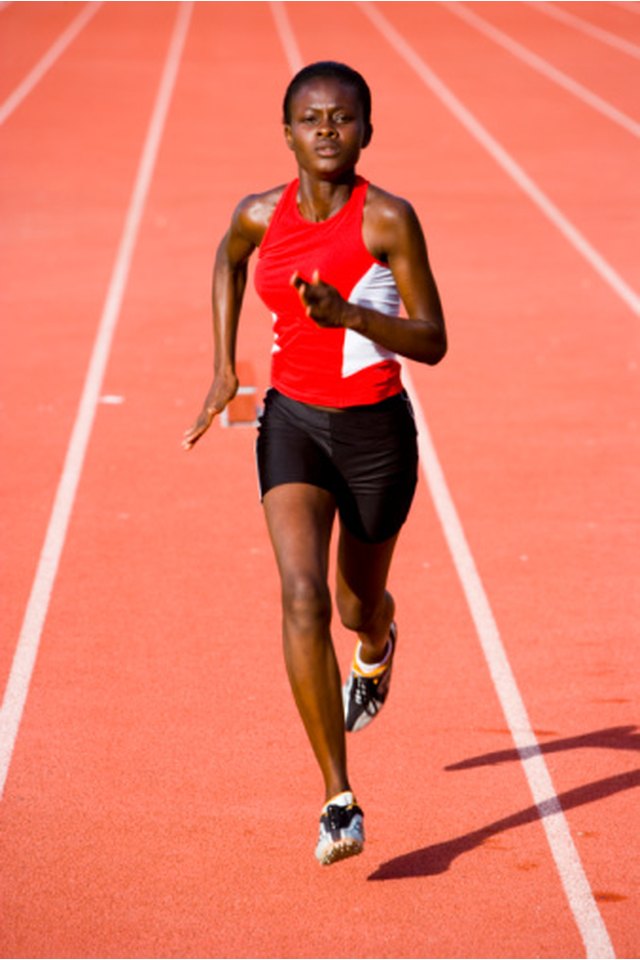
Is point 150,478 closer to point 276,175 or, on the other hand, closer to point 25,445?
point 25,445

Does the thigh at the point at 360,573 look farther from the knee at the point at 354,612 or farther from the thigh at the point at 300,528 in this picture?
the thigh at the point at 300,528

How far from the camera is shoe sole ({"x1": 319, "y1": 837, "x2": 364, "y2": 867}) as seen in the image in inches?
183

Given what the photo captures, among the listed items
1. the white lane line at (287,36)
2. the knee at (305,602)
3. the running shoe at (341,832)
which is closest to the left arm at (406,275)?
the knee at (305,602)

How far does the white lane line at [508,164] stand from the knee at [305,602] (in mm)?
8804

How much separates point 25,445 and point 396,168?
8721mm

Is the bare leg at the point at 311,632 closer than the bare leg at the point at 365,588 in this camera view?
Yes

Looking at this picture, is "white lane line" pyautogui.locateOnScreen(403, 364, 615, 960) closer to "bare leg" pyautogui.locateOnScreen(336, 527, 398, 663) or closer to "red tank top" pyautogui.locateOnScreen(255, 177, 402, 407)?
"bare leg" pyautogui.locateOnScreen(336, 527, 398, 663)

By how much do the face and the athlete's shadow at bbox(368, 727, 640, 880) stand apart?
1.92 meters

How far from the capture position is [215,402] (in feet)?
17.1

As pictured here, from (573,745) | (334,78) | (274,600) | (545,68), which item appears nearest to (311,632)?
(334,78)

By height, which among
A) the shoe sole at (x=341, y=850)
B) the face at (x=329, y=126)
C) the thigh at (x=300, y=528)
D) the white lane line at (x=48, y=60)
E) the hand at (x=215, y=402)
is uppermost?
the face at (x=329, y=126)

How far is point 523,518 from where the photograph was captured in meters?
8.65

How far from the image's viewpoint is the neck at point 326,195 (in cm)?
477

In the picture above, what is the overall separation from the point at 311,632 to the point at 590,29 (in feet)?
82.0
